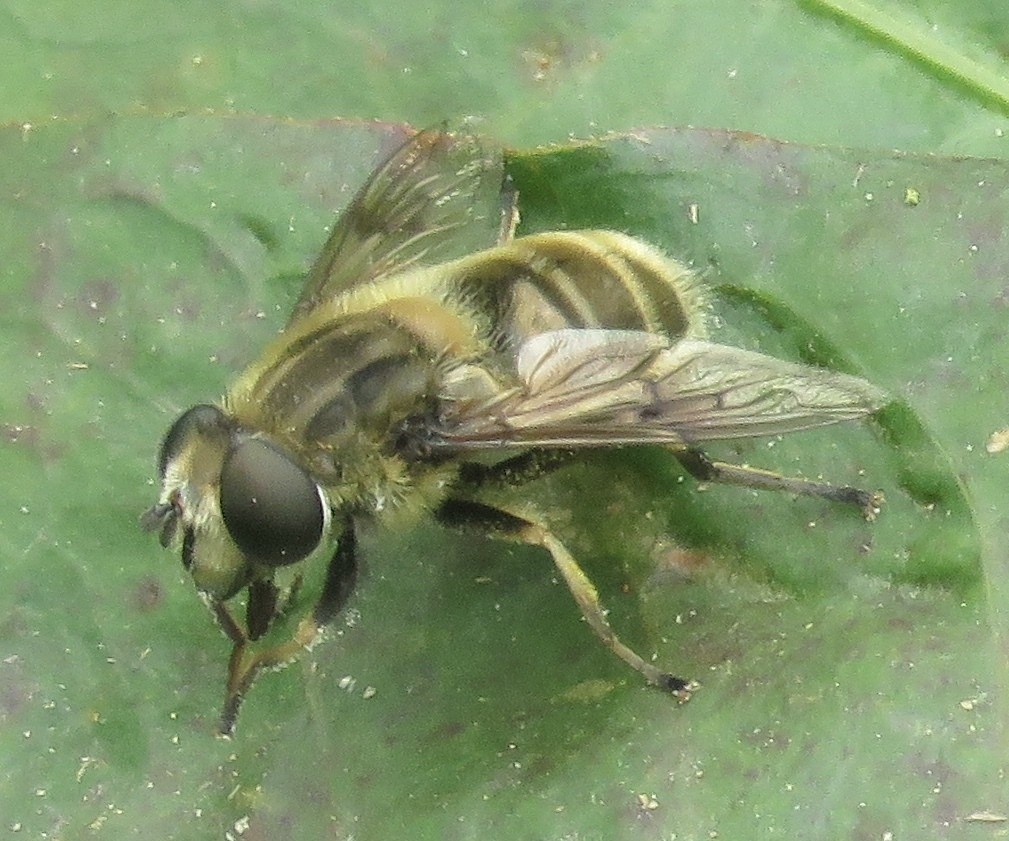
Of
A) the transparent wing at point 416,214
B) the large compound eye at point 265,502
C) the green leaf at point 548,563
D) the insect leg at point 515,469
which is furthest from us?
the transparent wing at point 416,214

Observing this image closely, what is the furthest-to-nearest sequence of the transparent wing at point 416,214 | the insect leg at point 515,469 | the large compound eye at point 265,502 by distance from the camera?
the transparent wing at point 416,214 < the insect leg at point 515,469 < the large compound eye at point 265,502

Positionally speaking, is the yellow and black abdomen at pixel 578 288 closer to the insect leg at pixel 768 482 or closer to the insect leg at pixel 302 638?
the insect leg at pixel 768 482

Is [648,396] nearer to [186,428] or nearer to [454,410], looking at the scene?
[454,410]

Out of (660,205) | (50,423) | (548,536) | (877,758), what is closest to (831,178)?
(660,205)

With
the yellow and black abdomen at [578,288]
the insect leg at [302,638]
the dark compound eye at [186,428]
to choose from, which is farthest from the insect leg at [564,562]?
the dark compound eye at [186,428]

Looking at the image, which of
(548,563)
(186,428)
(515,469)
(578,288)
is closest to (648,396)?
(578,288)

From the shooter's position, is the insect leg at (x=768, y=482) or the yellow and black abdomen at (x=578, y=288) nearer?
the yellow and black abdomen at (x=578, y=288)

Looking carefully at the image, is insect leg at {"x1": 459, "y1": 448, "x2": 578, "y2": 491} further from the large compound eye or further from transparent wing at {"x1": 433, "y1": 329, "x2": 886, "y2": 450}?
the large compound eye

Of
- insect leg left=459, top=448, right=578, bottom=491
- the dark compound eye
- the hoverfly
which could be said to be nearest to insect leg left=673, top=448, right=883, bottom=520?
the hoverfly
